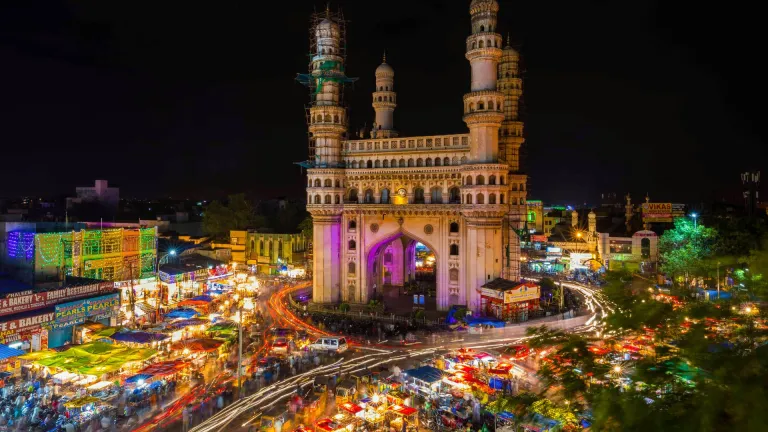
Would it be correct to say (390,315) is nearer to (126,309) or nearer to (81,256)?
(126,309)

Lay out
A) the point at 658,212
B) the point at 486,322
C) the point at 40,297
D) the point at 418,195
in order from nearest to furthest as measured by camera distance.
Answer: the point at 40,297 → the point at 486,322 → the point at 418,195 → the point at 658,212

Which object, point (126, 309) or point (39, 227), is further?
point (39, 227)

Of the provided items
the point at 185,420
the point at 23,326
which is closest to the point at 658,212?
the point at 185,420

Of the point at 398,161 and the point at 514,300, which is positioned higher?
the point at 398,161

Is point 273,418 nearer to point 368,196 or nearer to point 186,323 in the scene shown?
point 186,323

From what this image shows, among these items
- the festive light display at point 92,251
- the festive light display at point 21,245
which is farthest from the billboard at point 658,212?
the festive light display at point 21,245

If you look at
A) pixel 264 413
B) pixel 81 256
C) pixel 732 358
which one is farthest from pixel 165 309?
pixel 732 358
